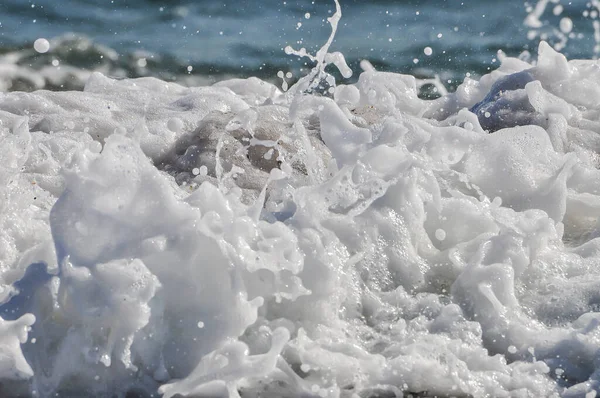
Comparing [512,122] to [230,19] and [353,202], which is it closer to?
[353,202]

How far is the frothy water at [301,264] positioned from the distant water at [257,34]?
5.81 ft

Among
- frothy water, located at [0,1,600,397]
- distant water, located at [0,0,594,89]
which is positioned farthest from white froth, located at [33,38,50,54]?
frothy water, located at [0,1,600,397]

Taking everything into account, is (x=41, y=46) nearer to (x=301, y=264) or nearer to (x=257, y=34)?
(x=257, y=34)

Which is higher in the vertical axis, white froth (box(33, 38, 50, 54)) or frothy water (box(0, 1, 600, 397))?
frothy water (box(0, 1, 600, 397))

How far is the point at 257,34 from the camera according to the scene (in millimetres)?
5688

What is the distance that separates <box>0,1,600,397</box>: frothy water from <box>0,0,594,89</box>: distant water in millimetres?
1770

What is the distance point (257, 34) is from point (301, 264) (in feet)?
11.8

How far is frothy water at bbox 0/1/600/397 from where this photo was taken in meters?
2.11

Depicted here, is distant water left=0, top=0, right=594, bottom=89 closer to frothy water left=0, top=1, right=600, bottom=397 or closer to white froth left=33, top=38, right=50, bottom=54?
white froth left=33, top=38, right=50, bottom=54

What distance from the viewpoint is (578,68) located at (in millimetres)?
3990

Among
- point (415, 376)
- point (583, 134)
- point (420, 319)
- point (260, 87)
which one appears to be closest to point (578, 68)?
point (583, 134)

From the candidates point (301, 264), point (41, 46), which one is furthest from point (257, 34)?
point (301, 264)

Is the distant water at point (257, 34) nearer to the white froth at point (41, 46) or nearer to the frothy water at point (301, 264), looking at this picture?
the white froth at point (41, 46)

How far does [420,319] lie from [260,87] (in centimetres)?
226
